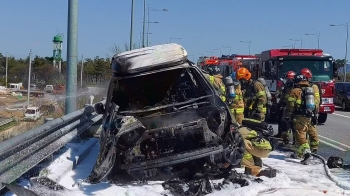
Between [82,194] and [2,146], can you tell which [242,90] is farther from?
[2,146]

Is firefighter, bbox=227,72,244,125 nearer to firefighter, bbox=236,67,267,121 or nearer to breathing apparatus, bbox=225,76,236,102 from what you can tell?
breathing apparatus, bbox=225,76,236,102

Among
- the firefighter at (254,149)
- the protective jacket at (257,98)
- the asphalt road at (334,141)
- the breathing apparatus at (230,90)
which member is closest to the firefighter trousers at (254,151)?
the firefighter at (254,149)

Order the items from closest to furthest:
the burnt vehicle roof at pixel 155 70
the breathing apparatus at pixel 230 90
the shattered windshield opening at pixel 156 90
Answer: the burnt vehicle roof at pixel 155 70 < the shattered windshield opening at pixel 156 90 < the breathing apparatus at pixel 230 90

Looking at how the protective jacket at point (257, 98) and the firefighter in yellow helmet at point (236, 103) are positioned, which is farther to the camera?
the firefighter in yellow helmet at point (236, 103)

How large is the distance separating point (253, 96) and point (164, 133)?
5.03 meters

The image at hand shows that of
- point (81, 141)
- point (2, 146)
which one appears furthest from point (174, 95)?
point (2, 146)

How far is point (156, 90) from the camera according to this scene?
8.30 metres

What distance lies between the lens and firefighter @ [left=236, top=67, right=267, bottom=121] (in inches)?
425

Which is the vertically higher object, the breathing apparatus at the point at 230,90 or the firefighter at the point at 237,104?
the breathing apparatus at the point at 230,90

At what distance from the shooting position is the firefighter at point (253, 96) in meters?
10.8

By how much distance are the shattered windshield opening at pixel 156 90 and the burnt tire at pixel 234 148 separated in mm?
1024

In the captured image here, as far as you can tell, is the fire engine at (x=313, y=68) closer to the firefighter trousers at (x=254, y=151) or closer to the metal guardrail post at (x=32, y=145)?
the firefighter trousers at (x=254, y=151)

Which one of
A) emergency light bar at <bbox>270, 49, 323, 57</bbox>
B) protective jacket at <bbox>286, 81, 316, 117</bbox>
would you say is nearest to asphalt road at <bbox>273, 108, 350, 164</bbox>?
protective jacket at <bbox>286, 81, 316, 117</bbox>

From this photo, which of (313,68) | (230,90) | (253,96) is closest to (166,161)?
(230,90)
